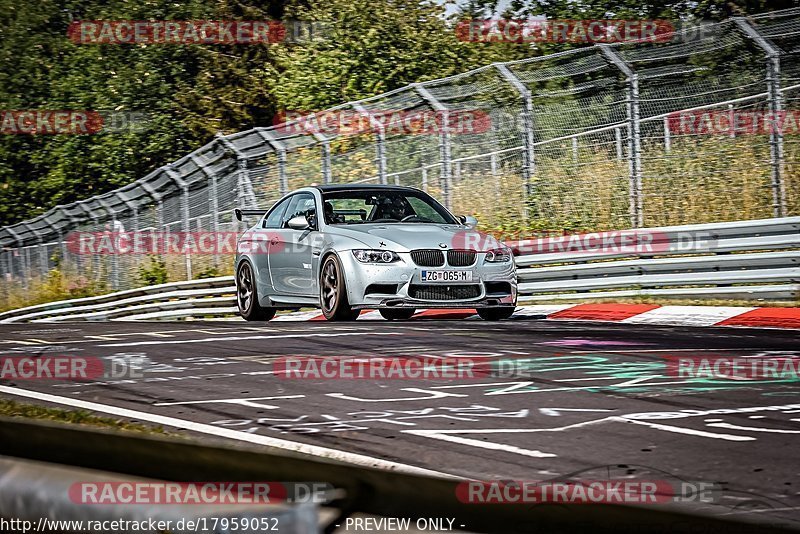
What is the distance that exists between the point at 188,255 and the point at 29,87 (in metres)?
28.7

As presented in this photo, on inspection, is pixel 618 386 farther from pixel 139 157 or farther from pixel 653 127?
pixel 139 157

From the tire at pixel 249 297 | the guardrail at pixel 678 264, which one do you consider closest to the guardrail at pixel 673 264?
the guardrail at pixel 678 264

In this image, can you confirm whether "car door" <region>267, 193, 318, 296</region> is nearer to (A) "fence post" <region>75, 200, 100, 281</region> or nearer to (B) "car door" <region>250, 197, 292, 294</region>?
(B) "car door" <region>250, 197, 292, 294</region>

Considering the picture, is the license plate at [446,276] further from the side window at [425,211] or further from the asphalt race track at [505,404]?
the side window at [425,211]

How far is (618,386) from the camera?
286 inches

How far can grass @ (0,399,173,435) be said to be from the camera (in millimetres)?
5918

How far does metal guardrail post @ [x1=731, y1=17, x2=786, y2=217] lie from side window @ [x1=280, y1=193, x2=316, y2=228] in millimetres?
5329

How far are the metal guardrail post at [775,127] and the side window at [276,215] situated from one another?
219 inches

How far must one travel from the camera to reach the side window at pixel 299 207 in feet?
45.9

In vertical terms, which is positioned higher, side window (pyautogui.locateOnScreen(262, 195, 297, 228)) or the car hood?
side window (pyautogui.locateOnScreen(262, 195, 297, 228))

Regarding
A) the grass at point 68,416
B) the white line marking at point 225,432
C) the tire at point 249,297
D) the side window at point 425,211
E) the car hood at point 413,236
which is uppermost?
the side window at point 425,211

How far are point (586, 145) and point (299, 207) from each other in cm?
619

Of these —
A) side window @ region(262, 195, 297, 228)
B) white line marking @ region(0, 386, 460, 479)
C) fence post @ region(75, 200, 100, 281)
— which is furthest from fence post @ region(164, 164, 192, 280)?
white line marking @ region(0, 386, 460, 479)

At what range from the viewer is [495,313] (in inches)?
535
